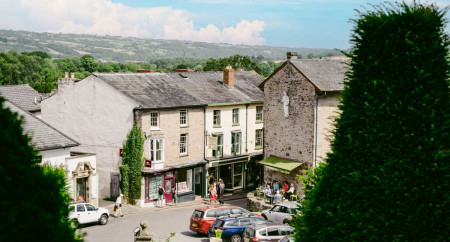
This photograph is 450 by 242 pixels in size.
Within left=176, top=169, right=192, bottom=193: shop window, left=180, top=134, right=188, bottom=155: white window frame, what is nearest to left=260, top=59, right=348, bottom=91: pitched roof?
left=180, top=134, right=188, bottom=155: white window frame

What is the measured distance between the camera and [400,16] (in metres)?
11.0

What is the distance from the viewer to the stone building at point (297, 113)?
37000 millimetres

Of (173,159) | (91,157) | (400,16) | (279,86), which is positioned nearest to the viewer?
(400,16)

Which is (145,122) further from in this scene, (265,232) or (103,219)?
(265,232)

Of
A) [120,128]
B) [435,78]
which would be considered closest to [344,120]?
[435,78]

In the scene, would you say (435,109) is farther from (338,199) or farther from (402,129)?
(338,199)

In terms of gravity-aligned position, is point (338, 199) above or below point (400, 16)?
below

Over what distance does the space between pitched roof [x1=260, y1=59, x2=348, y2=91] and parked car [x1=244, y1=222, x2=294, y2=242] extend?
516 inches

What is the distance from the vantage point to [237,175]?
48438mm

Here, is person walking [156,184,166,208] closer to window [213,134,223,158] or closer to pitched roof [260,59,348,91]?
window [213,134,223,158]

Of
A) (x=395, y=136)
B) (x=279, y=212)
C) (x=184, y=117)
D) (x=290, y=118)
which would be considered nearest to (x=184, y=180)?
(x=184, y=117)

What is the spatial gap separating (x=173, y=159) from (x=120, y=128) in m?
5.03

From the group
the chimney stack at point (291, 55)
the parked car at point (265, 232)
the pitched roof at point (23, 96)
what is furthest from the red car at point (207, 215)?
the pitched roof at point (23, 96)

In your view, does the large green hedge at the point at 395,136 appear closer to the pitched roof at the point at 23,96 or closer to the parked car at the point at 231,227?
the parked car at the point at 231,227
